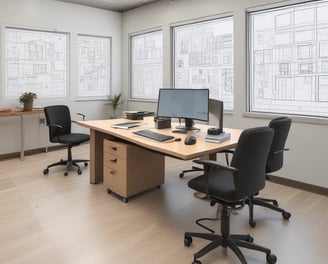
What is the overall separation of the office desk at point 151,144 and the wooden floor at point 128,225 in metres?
0.35

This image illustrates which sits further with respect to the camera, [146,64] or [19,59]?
[146,64]

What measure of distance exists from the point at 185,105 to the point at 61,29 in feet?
11.4

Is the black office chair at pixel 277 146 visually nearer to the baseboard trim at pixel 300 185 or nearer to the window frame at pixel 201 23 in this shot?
the baseboard trim at pixel 300 185

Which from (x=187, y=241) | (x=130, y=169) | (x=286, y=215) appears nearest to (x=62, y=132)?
(x=130, y=169)

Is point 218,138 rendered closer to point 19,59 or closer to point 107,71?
point 19,59

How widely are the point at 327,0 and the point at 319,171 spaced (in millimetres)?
1971

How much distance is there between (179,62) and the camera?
5.50 metres

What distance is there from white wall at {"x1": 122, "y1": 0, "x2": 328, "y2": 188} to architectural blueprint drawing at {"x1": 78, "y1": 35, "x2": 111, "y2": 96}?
30.9 inches

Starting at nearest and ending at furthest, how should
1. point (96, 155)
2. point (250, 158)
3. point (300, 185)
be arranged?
point (250, 158) → point (300, 185) → point (96, 155)

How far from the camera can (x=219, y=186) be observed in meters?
2.21

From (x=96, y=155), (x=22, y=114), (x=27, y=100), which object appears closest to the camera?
(x=96, y=155)

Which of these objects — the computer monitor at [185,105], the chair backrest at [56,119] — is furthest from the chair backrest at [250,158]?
the chair backrest at [56,119]

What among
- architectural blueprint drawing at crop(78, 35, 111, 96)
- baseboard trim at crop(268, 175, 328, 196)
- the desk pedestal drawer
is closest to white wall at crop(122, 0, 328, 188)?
baseboard trim at crop(268, 175, 328, 196)

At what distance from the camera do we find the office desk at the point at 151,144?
2.49 meters
